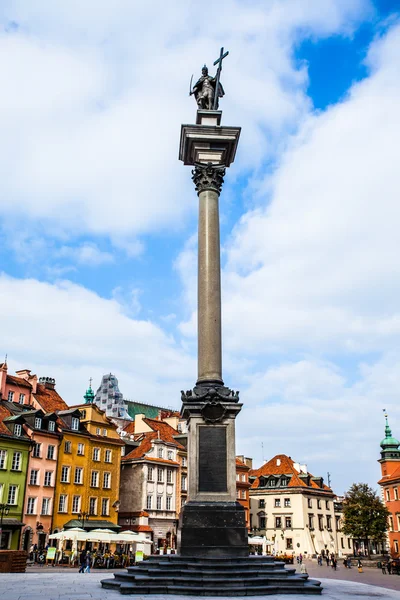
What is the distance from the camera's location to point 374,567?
5431 cm

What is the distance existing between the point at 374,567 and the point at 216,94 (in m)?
47.6

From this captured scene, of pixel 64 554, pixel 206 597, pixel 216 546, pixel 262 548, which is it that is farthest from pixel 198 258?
pixel 262 548

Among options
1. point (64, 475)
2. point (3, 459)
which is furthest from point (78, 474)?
point (3, 459)

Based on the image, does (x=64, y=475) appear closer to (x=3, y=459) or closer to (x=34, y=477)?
(x=34, y=477)

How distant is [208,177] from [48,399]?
4020cm

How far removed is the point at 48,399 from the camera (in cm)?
5562

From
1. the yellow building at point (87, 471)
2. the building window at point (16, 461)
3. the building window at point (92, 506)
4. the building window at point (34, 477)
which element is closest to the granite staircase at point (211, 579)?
the building window at point (16, 461)

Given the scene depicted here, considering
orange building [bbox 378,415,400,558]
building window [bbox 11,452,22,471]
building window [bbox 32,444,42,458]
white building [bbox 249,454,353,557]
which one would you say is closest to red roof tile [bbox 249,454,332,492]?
white building [bbox 249,454,353,557]

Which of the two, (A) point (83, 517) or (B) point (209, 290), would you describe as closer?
(B) point (209, 290)

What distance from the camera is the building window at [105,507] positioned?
5244 centimetres

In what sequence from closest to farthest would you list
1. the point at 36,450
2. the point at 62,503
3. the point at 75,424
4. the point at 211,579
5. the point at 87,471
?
1. the point at 211,579
2. the point at 36,450
3. the point at 62,503
4. the point at 87,471
5. the point at 75,424

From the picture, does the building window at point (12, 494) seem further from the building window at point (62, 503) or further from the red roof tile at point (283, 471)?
the red roof tile at point (283, 471)

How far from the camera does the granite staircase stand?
14.1m

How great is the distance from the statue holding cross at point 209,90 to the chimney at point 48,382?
4224 centimetres
